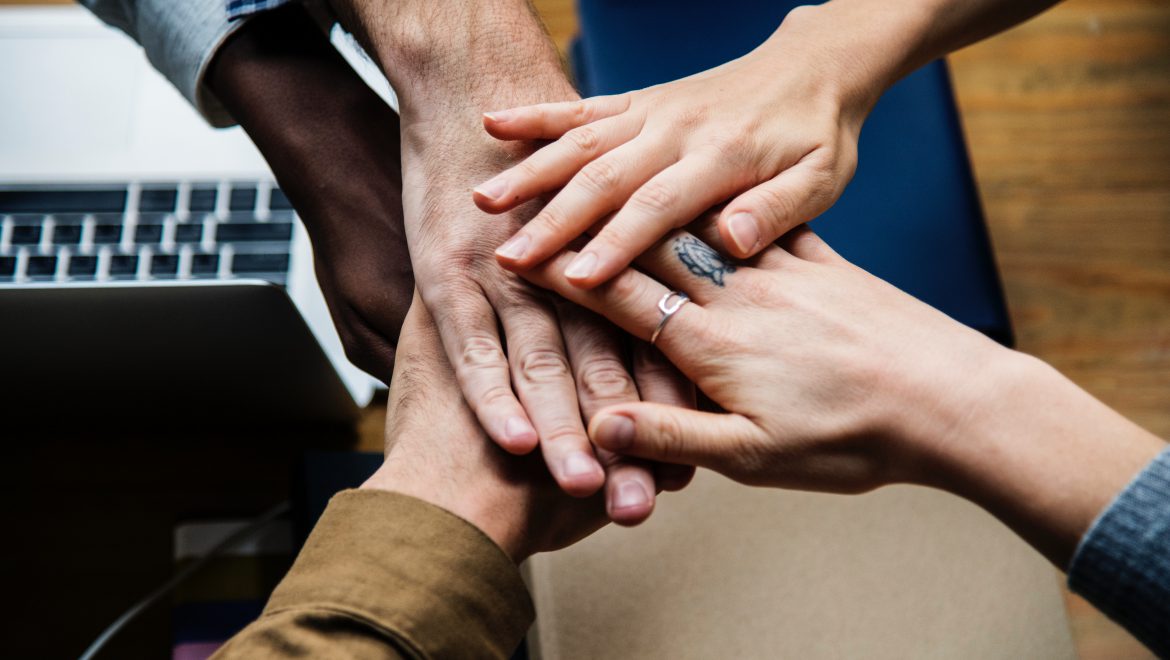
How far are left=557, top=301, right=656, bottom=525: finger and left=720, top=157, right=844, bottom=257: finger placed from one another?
4.7 inches

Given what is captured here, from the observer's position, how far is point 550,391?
0.65m

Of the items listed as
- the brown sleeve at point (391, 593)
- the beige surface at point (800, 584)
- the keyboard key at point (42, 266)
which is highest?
the brown sleeve at point (391, 593)

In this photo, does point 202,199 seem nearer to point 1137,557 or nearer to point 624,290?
point 624,290

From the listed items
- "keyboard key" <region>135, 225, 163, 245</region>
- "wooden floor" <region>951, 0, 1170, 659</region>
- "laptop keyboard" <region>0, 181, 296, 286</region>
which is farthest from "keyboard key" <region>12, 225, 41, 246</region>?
"wooden floor" <region>951, 0, 1170, 659</region>

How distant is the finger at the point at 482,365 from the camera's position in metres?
0.61

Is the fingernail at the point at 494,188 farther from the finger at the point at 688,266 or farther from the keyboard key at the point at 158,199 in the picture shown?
the keyboard key at the point at 158,199

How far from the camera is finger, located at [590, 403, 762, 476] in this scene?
1.90ft

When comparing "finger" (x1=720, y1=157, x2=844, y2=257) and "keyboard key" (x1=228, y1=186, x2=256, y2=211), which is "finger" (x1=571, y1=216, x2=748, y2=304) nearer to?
"finger" (x1=720, y1=157, x2=844, y2=257)

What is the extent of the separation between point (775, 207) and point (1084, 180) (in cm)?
85

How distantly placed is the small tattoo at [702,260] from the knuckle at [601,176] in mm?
66

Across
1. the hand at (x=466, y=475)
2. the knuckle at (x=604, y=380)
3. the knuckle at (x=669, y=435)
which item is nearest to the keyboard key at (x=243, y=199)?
the hand at (x=466, y=475)

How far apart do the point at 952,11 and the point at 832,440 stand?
0.47 metres

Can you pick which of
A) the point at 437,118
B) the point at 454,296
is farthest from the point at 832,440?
the point at 437,118

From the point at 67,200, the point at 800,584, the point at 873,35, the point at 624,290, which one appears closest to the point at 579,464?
the point at 624,290
